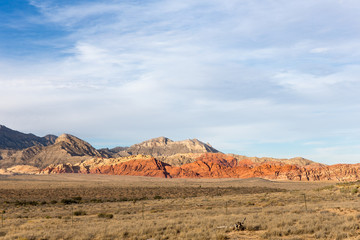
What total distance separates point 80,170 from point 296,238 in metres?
196

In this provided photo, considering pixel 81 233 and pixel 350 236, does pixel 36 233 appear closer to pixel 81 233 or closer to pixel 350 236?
pixel 81 233

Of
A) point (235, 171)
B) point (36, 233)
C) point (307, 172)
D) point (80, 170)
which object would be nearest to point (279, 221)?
point (36, 233)

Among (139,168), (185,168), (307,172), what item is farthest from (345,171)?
(139,168)

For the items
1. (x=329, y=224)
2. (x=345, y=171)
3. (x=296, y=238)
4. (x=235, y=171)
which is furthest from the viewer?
(x=235, y=171)

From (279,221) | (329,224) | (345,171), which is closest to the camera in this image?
(329,224)

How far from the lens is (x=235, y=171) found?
18925 centimetres

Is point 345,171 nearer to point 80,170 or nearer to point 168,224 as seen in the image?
point 80,170

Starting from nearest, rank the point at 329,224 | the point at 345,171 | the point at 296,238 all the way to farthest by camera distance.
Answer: the point at 296,238, the point at 329,224, the point at 345,171

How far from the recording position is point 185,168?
198 m

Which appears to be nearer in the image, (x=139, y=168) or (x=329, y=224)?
(x=329, y=224)

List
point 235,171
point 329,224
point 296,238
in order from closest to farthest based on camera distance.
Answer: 1. point 296,238
2. point 329,224
3. point 235,171

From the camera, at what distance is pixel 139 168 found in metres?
197

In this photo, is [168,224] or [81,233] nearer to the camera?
[81,233]

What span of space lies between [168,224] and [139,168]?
180473mm
